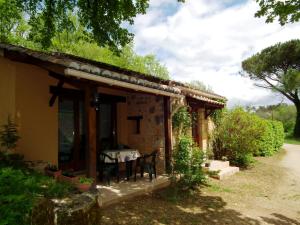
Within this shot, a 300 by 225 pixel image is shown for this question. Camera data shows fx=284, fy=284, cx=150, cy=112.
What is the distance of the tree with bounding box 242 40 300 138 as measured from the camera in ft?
107

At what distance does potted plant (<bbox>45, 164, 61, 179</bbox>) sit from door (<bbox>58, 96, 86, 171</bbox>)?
0.77 m

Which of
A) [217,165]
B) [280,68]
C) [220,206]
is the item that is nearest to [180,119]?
[217,165]

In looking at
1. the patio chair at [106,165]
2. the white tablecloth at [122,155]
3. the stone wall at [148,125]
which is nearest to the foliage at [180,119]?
the stone wall at [148,125]

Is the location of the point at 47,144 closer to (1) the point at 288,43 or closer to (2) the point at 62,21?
(2) the point at 62,21

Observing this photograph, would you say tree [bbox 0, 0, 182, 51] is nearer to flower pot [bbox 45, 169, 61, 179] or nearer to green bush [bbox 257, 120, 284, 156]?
flower pot [bbox 45, 169, 61, 179]

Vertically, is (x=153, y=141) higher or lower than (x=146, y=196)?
higher

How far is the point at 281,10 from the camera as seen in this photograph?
7004 mm

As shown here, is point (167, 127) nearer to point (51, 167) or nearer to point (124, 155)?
point (124, 155)

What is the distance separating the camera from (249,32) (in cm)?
1010

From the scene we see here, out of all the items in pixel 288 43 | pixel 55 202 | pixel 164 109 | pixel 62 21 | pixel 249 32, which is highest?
pixel 288 43

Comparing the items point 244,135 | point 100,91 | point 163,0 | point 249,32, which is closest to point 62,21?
point 100,91

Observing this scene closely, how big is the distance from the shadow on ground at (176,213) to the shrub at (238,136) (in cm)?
568

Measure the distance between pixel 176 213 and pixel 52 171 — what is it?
127 inches

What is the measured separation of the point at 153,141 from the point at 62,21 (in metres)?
5.81
